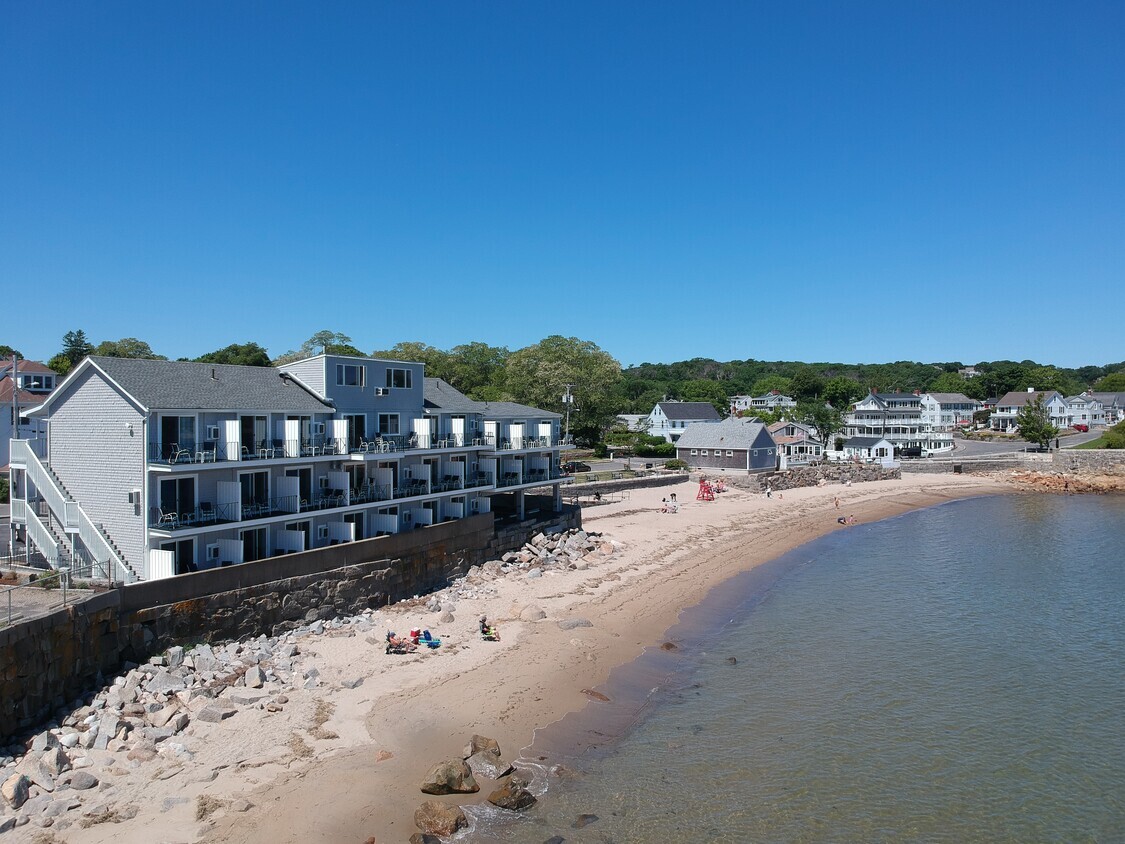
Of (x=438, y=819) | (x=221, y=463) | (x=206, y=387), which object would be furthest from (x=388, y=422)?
(x=438, y=819)

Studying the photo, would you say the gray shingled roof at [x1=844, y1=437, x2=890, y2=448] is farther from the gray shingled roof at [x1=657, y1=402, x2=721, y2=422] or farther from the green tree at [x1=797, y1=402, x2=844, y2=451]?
the gray shingled roof at [x1=657, y1=402, x2=721, y2=422]

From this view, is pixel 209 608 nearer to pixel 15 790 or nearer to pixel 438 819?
pixel 15 790

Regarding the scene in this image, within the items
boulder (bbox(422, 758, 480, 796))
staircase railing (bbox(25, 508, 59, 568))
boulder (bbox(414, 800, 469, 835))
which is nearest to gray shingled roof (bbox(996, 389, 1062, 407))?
boulder (bbox(422, 758, 480, 796))

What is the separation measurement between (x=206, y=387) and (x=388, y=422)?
30.3 ft

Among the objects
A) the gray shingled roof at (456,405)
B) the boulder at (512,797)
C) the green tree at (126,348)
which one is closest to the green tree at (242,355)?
the green tree at (126,348)

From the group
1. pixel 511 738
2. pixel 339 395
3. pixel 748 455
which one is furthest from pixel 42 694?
pixel 748 455

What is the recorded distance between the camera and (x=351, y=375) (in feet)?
114

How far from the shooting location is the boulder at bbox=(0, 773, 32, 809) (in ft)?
54.4

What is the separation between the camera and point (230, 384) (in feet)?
100

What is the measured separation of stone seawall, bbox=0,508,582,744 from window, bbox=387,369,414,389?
7553mm

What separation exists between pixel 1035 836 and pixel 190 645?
25.7 metres

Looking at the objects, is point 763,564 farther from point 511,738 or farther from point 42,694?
point 42,694

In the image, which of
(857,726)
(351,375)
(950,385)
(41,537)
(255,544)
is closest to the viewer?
(857,726)

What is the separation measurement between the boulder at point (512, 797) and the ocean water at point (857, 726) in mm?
349
